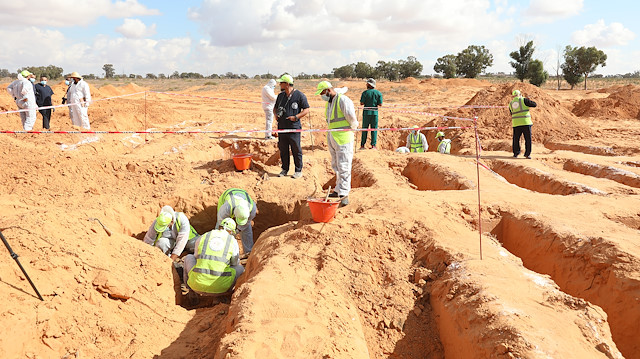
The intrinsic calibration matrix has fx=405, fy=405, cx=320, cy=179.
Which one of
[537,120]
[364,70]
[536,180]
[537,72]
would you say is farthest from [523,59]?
[536,180]

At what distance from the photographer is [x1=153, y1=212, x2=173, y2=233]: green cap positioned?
6.28 m

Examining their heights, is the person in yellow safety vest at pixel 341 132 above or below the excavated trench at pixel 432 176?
above

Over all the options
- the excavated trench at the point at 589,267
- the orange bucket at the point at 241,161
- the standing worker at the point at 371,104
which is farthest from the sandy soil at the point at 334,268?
the standing worker at the point at 371,104

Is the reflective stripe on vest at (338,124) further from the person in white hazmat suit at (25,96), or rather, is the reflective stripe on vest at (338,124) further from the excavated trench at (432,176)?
the person in white hazmat suit at (25,96)

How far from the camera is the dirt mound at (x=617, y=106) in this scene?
17078 millimetres

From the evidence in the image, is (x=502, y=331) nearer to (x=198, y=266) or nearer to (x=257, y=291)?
(x=257, y=291)

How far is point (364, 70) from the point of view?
160 feet

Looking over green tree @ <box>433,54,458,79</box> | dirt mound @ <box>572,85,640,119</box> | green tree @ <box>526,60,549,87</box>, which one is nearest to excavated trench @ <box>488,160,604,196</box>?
dirt mound @ <box>572,85,640,119</box>

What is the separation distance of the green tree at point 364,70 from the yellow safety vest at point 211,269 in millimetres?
45225

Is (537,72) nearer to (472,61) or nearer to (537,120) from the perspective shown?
(472,61)

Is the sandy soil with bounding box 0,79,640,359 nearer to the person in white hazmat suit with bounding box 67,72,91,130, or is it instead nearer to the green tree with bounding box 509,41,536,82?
the person in white hazmat suit with bounding box 67,72,91,130

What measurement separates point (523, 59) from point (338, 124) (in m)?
36.7

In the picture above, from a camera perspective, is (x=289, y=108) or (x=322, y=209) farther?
(x=289, y=108)

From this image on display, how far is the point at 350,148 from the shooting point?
232 inches
